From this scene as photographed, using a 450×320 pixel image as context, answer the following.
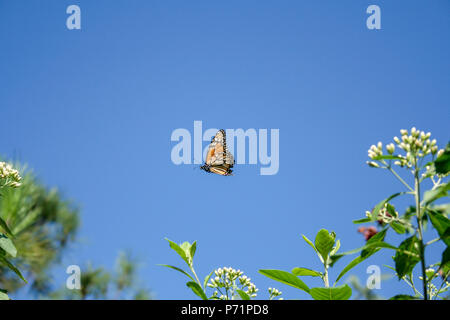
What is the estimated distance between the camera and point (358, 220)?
145cm

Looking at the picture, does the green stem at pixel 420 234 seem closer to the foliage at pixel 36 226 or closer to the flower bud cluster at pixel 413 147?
the flower bud cluster at pixel 413 147

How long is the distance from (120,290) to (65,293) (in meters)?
1.96

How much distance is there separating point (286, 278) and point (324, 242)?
0.26 meters

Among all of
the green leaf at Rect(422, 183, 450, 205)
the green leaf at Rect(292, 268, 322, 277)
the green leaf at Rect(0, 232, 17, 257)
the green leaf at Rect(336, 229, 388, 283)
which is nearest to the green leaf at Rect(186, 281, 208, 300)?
the green leaf at Rect(292, 268, 322, 277)

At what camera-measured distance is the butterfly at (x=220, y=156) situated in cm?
630

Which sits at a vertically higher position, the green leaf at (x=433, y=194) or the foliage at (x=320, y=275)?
the green leaf at (x=433, y=194)

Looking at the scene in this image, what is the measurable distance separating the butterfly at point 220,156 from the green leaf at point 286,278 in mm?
4852

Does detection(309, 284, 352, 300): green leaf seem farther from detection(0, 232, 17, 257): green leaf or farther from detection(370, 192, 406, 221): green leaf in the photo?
detection(0, 232, 17, 257): green leaf

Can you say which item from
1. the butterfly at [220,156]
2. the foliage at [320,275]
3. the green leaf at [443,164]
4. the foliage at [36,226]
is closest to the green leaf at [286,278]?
the foliage at [320,275]

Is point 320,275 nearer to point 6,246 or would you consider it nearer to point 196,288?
point 196,288

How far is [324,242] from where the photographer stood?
158 centimetres
